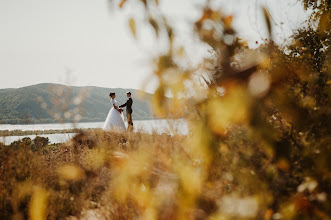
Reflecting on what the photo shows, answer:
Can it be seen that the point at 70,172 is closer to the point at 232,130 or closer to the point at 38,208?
the point at 38,208

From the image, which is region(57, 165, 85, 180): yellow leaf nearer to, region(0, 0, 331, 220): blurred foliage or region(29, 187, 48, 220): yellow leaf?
region(29, 187, 48, 220): yellow leaf

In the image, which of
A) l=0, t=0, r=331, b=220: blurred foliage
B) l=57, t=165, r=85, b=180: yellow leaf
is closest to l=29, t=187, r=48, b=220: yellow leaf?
l=57, t=165, r=85, b=180: yellow leaf

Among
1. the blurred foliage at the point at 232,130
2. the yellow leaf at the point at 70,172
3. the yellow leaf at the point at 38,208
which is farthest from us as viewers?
the yellow leaf at the point at 70,172

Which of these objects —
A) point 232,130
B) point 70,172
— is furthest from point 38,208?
point 232,130

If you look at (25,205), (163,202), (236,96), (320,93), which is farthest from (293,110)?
(25,205)

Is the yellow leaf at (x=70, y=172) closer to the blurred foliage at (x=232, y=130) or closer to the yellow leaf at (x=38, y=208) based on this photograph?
the yellow leaf at (x=38, y=208)

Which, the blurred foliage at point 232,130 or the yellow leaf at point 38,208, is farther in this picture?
the yellow leaf at point 38,208

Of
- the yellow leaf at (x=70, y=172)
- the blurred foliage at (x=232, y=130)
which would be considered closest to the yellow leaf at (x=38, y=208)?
the yellow leaf at (x=70, y=172)

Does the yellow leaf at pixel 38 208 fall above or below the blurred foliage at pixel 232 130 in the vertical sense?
below

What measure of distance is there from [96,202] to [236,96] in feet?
10.6

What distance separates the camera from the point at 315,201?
94 centimetres

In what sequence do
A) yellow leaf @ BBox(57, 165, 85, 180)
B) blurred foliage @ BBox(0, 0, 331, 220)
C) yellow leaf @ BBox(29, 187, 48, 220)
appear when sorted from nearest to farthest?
1. blurred foliage @ BBox(0, 0, 331, 220)
2. yellow leaf @ BBox(29, 187, 48, 220)
3. yellow leaf @ BBox(57, 165, 85, 180)

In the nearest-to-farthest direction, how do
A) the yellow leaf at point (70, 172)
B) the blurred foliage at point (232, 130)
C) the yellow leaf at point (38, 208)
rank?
the blurred foliage at point (232, 130) → the yellow leaf at point (38, 208) → the yellow leaf at point (70, 172)

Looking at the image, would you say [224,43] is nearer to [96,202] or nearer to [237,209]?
[237,209]
